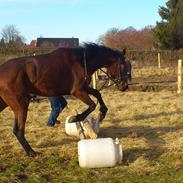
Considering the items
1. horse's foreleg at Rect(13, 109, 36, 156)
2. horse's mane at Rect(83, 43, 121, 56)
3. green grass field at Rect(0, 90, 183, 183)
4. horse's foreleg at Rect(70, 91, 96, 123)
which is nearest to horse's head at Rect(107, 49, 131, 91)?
horse's mane at Rect(83, 43, 121, 56)

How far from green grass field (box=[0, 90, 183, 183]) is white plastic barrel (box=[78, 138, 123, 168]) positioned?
89 millimetres

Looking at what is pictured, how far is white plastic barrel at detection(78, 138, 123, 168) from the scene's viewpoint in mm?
6578

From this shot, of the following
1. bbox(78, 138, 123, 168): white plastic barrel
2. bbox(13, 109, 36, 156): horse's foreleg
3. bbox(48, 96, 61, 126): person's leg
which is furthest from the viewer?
bbox(48, 96, 61, 126): person's leg

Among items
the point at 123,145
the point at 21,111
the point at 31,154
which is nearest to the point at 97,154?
the point at 31,154

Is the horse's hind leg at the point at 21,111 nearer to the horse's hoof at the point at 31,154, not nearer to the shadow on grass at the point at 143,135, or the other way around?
the horse's hoof at the point at 31,154

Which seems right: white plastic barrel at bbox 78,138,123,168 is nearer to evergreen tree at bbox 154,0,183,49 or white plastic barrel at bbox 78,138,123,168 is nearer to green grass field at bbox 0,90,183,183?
green grass field at bbox 0,90,183,183

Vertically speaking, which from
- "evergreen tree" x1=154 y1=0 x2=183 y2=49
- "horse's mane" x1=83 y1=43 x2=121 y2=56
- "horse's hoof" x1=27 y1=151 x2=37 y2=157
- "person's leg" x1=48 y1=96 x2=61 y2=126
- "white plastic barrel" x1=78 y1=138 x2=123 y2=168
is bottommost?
"horse's hoof" x1=27 y1=151 x2=37 y2=157

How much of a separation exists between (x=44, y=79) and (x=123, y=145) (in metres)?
1.87

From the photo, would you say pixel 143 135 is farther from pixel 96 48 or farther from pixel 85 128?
pixel 96 48

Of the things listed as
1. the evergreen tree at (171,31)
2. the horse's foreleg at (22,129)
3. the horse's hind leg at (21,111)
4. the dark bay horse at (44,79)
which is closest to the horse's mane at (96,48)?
the dark bay horse at (44,79)

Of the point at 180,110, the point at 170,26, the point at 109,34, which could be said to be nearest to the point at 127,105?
the point at 180,110

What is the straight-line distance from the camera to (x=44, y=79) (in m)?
7.70

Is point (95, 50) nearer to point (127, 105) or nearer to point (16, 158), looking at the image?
point (16, 158)

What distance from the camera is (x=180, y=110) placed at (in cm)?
1259
